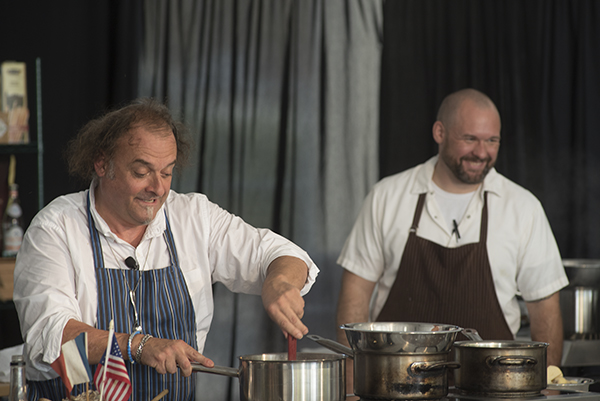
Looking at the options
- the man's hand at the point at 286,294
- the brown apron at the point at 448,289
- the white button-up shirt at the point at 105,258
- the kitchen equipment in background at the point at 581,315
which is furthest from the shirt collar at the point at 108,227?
the kitchen equipment in background at the point at 581,315

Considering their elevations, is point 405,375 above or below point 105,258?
below

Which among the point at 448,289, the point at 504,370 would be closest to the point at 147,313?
the point at 504,370

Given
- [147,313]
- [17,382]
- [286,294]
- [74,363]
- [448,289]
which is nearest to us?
[74,363]

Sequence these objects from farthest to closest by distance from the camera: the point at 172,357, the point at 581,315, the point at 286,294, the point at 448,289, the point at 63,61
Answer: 1. the point at 63,61
2. the point at 581,315
3. the point at 448,289
4. the point at 286,294
5. the point at 172,357

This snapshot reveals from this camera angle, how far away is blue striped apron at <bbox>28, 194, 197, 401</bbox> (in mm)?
1827

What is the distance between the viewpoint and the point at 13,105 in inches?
112

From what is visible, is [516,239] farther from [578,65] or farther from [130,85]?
[130,85]

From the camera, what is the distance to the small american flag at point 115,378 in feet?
4.43

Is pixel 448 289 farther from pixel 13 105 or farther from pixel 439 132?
pixel 13 105

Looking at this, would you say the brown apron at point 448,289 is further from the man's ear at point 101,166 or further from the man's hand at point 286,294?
the man's ear at point 101,166

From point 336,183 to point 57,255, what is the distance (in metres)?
1.72

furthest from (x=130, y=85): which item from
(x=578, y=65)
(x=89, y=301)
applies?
(x=578, y=65)

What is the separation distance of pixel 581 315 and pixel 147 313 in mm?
1659

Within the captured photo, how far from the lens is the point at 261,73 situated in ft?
10.8
